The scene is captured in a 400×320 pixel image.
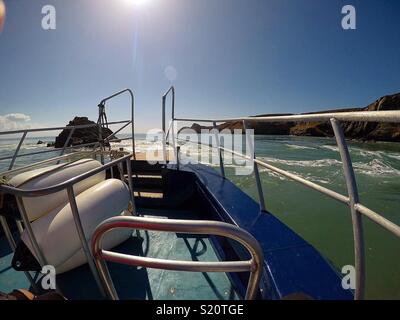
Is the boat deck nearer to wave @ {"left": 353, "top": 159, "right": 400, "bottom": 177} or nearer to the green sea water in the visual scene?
the green sea water

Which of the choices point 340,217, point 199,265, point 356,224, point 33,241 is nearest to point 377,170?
point 340,217

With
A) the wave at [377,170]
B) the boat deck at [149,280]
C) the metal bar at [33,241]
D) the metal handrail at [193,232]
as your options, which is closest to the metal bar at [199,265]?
the metal handrail at [193,232]

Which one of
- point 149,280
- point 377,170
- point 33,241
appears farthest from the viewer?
point 377,170

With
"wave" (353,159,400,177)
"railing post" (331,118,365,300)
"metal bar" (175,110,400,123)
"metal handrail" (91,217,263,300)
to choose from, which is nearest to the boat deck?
"railing post" (331,118,365,300)

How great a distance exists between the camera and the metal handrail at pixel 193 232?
2.17 feet

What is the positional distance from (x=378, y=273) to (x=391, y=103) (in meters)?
41.7

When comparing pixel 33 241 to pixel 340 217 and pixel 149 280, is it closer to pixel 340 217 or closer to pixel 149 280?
pixel 149 280

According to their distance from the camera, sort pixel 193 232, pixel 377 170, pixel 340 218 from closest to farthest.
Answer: pixel 193 232 → pixel 340 218 → pixel 377 170

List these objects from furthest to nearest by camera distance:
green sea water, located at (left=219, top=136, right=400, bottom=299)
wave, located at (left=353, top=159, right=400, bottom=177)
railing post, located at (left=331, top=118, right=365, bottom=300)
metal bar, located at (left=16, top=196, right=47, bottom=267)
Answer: wave, located at (left=353, top=159, right=400, bottom=177), green sea water, located at (left=219, top=136, right=400, bottom=299), metal bar, located at (left=16, top=196, right=47, bottom=267), railing post, located at (left=331, top=118, right=365, bottom=300)

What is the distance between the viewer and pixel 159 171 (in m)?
4.19

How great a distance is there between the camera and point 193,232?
66 centimetres

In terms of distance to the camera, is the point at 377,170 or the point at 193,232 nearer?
the point at 193,232

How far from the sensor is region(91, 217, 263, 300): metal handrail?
0.66 m

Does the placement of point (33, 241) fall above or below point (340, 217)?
above
